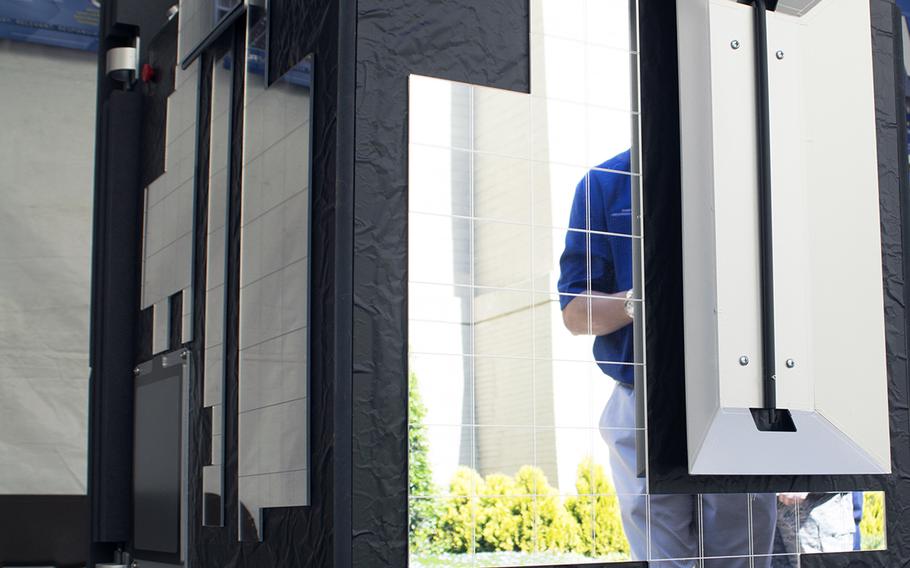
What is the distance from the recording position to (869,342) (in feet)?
6.91

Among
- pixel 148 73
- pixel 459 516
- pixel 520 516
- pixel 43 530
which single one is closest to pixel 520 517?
pixel 520 516

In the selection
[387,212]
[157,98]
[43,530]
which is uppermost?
[157,98]

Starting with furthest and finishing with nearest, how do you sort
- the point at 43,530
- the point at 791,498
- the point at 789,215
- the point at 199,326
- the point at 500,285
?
the point at 43,530, the point at 199,326, the point at 791,498, the point at 789,215, the point at 500,285

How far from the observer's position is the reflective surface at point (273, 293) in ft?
Answer: 6.25

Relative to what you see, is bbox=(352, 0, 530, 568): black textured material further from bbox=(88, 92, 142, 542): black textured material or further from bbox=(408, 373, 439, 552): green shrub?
bbox=(88, 92, 142, 542): black textured material

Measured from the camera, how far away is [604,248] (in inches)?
79.4

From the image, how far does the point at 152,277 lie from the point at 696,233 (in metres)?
1.49

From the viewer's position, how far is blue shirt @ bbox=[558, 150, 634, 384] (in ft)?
6.50

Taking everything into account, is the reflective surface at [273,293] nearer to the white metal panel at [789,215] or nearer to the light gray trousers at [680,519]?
the light gray trousers at [680,519]

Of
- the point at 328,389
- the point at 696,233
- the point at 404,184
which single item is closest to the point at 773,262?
the point at 696,233

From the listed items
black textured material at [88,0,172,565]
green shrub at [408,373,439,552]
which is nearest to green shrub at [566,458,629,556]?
green shrub at [408,373,439,552]

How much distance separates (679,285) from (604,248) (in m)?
0.16

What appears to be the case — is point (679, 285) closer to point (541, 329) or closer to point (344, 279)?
point (541, 329)

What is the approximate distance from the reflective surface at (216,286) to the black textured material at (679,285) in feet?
2.85
